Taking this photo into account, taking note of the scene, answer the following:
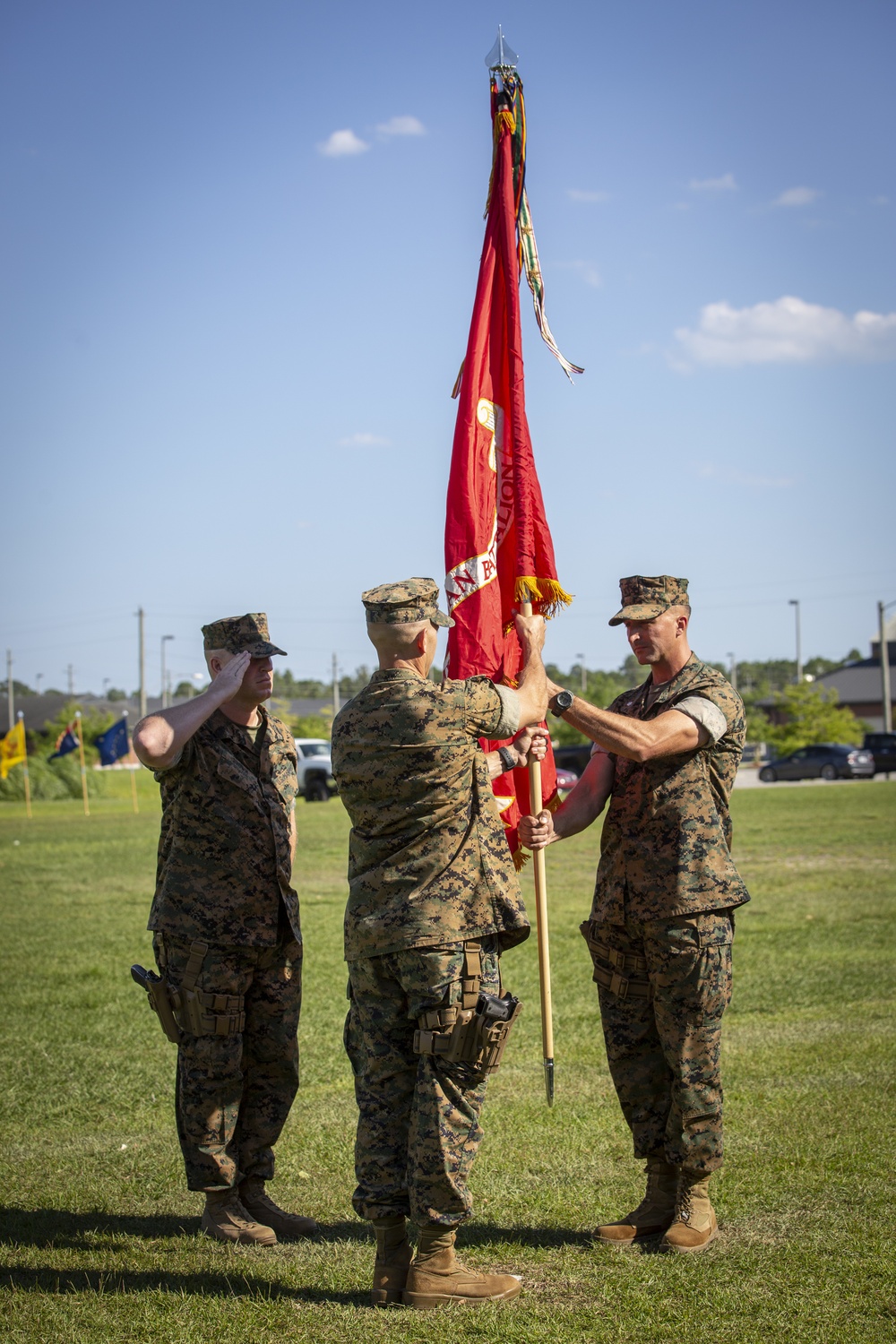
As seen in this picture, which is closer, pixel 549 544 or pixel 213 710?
pixel 213 710

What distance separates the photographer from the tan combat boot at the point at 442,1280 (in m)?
4.07

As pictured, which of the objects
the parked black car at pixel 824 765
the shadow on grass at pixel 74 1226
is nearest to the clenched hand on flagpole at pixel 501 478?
the shadow on grass at pixel 74 1226

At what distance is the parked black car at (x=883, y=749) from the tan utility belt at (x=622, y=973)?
140 feet

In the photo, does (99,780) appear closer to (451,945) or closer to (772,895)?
(772,895)

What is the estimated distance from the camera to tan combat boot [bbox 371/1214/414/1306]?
13.5ft

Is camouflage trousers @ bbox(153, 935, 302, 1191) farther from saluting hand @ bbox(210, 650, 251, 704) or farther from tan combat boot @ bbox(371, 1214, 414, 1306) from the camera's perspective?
saluting hand @ bbox(210, 650, 251, 704)

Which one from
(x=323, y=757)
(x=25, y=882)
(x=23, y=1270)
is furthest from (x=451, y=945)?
(x=323, y=757)

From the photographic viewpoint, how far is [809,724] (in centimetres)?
5638

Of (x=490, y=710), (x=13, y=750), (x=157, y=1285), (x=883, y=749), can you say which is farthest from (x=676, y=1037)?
(x=883, y=749)

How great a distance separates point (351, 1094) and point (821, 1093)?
2.63 m

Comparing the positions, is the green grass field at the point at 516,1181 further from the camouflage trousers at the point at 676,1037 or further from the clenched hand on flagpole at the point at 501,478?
the clenched hand on flagpole at the point at 501,478

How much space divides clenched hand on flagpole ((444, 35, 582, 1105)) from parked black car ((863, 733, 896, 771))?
4217cm

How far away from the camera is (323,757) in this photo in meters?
38.2

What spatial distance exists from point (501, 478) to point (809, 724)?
5358 cm
